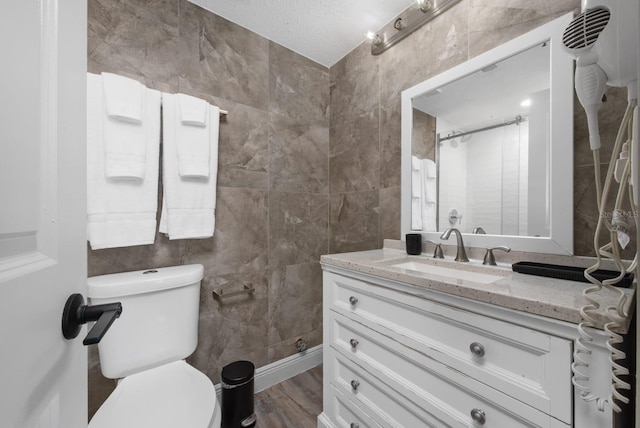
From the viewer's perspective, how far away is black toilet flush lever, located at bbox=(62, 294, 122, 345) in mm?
381

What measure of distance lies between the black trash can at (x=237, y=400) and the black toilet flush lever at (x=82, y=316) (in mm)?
1110

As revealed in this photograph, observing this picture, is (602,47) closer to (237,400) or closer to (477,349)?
(477,349)

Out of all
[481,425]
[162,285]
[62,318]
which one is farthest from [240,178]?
[481,425]

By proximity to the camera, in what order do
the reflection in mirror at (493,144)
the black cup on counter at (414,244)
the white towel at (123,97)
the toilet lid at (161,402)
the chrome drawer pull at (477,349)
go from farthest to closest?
1. the black cup on counter at (414,244)
2. the white towel at (123,97)
3. the reflection in mirror at (493,144)
4. the toilet lid at (161,402)
5. the chrome drawer pull at (477,349)

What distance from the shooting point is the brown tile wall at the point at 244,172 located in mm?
1298

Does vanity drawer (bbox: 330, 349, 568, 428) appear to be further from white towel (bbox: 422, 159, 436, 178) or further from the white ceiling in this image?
the white ceiling

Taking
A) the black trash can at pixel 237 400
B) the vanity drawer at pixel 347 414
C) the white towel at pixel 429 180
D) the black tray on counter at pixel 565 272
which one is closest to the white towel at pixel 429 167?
the white towel at pixel 429 180

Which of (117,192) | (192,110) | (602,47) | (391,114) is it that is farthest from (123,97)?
(602,47)

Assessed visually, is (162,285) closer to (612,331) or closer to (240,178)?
(240,178)

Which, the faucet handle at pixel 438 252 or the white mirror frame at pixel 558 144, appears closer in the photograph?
the white mirror frame at pixel 558 144

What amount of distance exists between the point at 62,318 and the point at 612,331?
98 centimetres

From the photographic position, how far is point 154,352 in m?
1.17

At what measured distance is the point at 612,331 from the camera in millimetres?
501

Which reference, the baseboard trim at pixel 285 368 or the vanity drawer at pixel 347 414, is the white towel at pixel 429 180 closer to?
the vanity drawer at pixel 347 414
